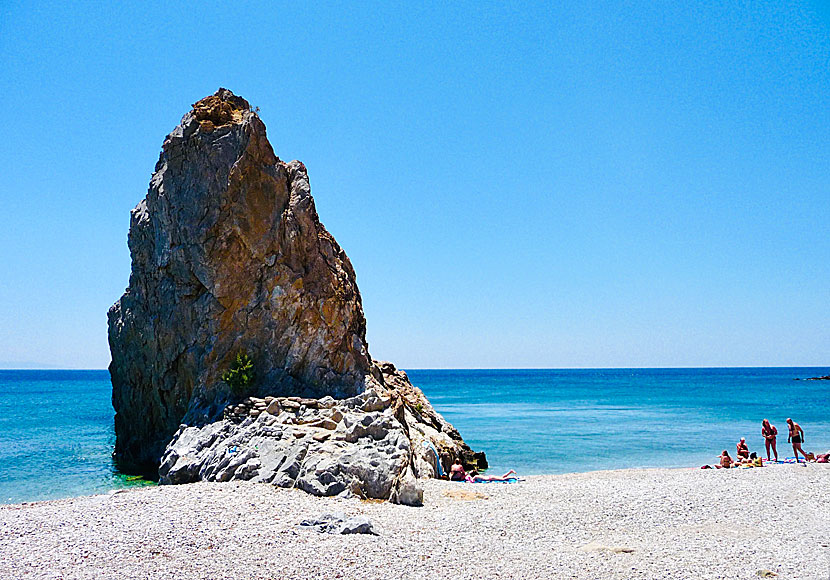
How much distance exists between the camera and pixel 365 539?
38.7 ft

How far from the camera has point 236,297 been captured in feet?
78.2

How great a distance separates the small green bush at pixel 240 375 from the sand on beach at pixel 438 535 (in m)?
5.67

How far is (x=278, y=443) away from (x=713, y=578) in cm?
1191

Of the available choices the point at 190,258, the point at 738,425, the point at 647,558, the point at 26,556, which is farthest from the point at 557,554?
the point at 738,425

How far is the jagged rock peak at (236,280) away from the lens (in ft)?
74.9

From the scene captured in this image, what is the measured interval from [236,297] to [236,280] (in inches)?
25.5

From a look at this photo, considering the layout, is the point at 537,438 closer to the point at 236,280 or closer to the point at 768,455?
the point at 768,455

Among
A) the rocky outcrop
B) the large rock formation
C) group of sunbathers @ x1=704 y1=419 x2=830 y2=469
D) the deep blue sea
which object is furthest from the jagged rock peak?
group of sunbathers @ x1=704 y1=419 x2=830 y2=469

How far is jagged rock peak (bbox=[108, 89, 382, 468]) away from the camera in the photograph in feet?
74.9

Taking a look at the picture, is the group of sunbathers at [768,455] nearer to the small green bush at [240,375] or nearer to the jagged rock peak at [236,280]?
the jagged rock peak at [236,280]

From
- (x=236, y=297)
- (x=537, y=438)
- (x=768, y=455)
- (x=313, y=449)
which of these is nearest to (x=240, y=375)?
(x=236, y=297)

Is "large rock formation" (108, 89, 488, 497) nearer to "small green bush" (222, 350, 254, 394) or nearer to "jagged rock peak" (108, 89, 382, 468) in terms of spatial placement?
"jagged rock peak" (108, 89, 382, 468)

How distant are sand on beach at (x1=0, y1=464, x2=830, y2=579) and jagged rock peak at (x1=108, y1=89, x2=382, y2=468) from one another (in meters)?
6.77

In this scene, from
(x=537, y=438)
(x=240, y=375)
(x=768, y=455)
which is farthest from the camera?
(x=537, y=438)
